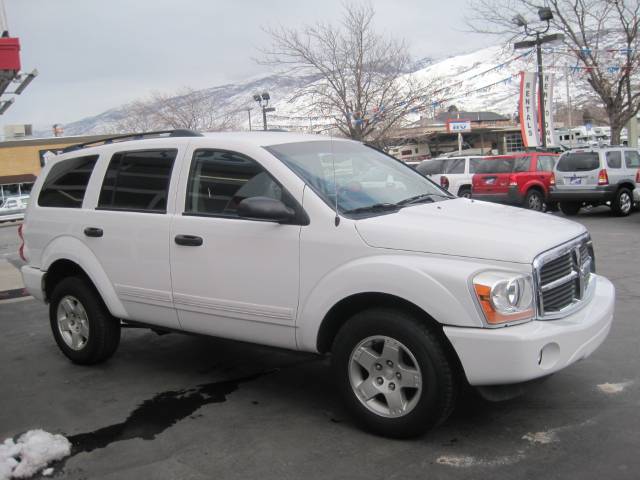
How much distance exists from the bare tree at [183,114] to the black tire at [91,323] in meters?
35.3

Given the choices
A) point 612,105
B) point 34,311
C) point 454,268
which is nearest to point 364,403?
point 454,268

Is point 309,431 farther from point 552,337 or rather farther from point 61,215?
point 61,215

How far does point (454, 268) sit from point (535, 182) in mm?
15352

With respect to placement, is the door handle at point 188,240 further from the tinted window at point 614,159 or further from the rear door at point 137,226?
the tinted window at point 614,159

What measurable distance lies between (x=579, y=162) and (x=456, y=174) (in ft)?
15.3

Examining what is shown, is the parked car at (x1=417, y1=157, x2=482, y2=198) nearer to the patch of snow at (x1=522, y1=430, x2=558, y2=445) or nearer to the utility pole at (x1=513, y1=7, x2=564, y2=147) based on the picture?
the utility pole at (x1=513, y1=7, x2=564, y2=147)

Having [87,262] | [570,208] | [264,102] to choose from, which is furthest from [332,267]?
[264,102]

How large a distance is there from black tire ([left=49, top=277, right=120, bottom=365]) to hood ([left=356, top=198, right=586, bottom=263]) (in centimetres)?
259

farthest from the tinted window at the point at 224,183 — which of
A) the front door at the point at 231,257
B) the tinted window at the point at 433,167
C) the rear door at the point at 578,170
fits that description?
the tinted window at the point at 433,167

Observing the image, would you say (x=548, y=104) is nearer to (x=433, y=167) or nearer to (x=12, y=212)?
(x=433, y=167)

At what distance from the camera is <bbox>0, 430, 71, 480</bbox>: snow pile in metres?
3.64

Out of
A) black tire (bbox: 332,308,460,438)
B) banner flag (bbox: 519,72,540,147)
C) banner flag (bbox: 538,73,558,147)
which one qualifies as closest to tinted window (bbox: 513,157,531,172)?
banner flag (bbox: 519,72,540,147)

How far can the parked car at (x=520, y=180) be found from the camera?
704 inches

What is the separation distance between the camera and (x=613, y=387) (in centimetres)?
457
